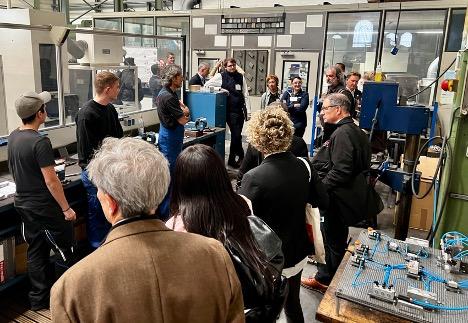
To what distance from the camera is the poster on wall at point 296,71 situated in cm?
632

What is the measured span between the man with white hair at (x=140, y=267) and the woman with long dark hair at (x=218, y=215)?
0.67ft

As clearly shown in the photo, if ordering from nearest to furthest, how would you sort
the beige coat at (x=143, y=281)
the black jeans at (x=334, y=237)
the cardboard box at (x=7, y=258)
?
the beige coat at (x=143, y=281), the cardboard box at (x=7, y=258), the black jeans at (x=334, y=237)

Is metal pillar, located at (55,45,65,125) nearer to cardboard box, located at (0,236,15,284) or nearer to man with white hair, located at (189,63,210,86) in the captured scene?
cardboard box, located at (0,236,15,284)

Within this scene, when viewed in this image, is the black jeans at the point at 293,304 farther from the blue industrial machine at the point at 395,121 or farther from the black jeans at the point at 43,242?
the black jeans at the point at 43,242

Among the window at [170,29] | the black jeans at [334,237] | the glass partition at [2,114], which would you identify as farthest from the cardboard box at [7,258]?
the window at [170,29]

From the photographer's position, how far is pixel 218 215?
1261mm

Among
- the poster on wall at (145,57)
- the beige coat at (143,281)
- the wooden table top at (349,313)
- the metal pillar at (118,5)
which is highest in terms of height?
the metal pillar at (118,5)

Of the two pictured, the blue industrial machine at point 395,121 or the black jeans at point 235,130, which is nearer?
the blue industrial machine at point 395,121

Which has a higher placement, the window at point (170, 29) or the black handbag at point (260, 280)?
the window at point (170, 29)

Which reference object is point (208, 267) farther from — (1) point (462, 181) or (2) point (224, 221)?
(1) point (462, 181)

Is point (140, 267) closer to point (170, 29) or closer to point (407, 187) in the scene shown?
point (407, 187)

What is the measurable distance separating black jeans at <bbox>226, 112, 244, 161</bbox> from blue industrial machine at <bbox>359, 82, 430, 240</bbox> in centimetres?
299

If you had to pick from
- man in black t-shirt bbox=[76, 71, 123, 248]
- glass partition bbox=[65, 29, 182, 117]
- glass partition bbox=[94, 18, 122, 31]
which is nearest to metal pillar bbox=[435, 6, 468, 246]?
man in black t-shirt bbox=[76, 71, 123, 248]

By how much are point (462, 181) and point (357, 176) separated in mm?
591
